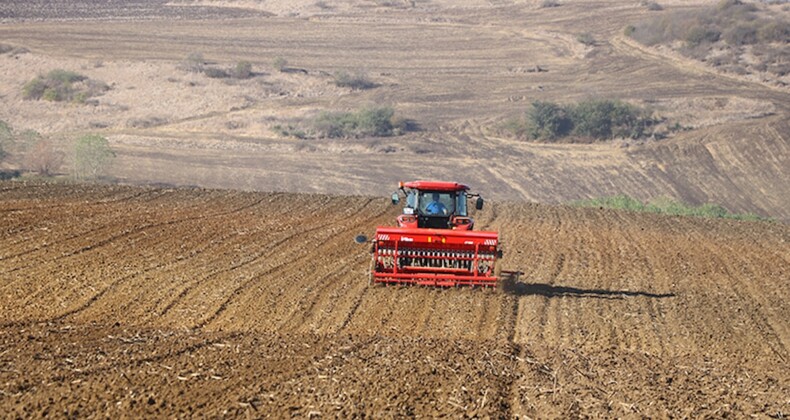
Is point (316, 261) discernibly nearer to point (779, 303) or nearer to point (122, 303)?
point (122, 303)

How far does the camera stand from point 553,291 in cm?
1878

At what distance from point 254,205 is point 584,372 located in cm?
2129

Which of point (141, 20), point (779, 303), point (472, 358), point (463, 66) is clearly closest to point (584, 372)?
point (472, 358)

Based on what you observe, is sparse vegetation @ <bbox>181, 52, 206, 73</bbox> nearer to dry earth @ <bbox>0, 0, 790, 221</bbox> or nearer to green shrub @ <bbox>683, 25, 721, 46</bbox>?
dry earth @ <bbox>0, 0, 790, 221</bbox>

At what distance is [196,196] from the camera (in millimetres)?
33312

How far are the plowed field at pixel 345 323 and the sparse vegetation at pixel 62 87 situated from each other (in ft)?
130

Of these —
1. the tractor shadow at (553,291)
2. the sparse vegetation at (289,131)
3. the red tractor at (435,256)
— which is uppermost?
the red tractor at (435,256)

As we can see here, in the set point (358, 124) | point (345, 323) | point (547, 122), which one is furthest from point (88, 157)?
point (345, 323)

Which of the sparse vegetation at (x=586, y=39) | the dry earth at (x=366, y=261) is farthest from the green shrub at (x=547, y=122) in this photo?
the sparse vegetation at (x=586, y=39)

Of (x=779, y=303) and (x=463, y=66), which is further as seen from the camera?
(x=463, y=66)

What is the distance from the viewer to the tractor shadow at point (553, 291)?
1841 cm

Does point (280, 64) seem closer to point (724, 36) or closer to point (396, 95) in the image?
point (396, 95)

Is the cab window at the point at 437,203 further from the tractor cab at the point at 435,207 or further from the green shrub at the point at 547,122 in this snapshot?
the green shrub at the point at 547,122

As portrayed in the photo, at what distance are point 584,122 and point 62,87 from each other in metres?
31.6
